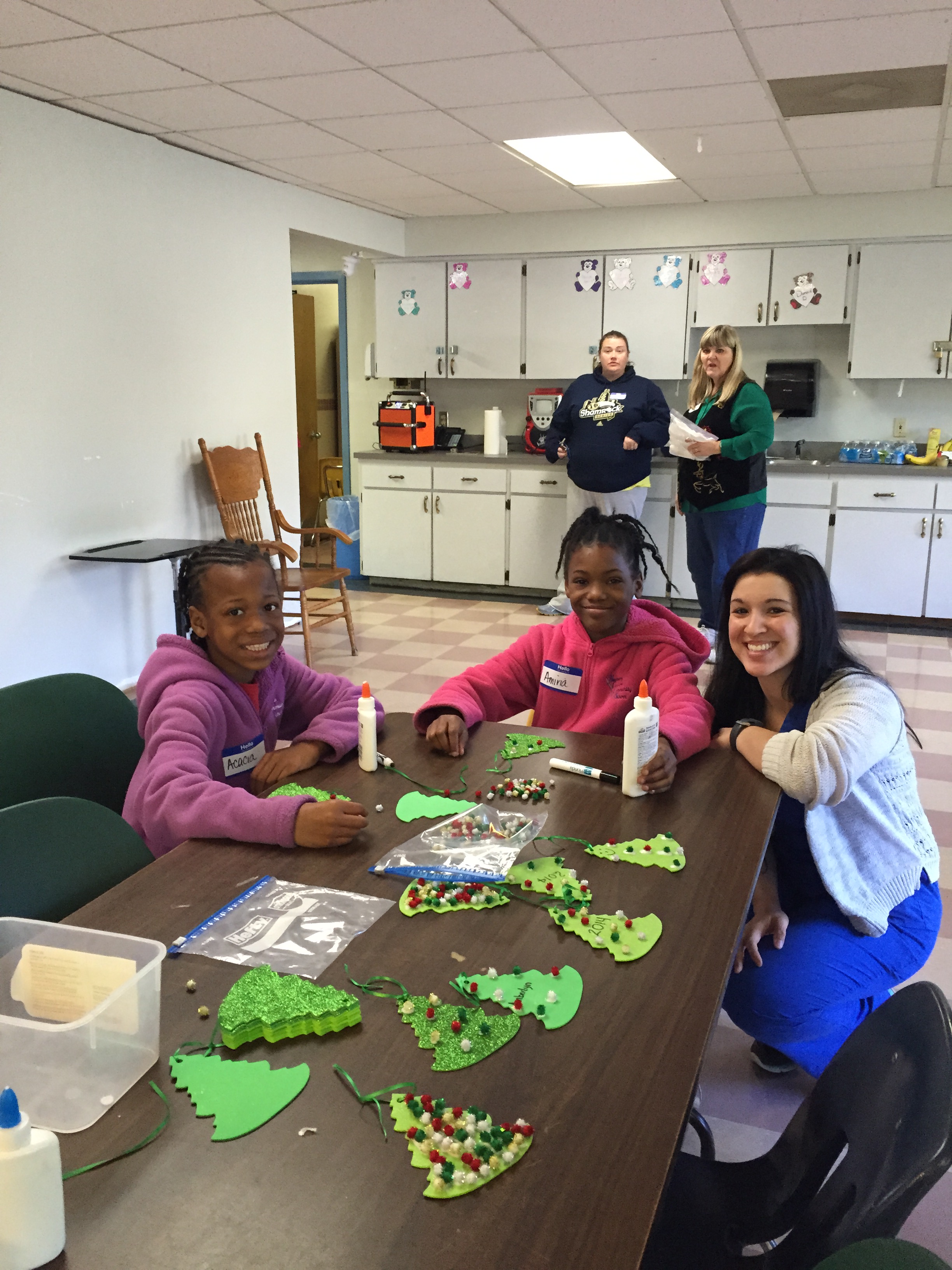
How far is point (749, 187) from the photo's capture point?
5.88 m

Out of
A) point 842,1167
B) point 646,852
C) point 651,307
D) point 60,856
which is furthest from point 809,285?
point 842,1167

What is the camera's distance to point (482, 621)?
255 inches

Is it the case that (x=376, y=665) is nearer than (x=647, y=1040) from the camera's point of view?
No

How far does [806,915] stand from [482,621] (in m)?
4.64

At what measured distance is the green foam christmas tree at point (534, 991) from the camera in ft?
3.72

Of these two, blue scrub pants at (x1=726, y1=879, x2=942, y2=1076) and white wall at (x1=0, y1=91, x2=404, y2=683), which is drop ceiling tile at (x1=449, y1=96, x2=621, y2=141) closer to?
white wall at (x1=0, y1=91, x2=404, y2=683)

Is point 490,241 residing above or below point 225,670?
above

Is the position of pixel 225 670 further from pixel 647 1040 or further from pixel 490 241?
pixel 490 241

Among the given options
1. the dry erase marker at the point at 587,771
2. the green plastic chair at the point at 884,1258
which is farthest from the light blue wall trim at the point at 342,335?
the green plastic chair at the point at 884,1258

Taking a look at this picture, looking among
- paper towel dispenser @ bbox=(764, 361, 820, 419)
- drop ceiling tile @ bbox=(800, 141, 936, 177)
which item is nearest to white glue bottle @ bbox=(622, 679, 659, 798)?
drop ceiling tile @ bbox=(800, 141, 936, 177)

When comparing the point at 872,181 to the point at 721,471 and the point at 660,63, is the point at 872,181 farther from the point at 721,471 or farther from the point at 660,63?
the point at 660,63

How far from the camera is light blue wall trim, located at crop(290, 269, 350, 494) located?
777 centimetres

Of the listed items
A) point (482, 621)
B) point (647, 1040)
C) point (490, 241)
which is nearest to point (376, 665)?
point (482, 621)

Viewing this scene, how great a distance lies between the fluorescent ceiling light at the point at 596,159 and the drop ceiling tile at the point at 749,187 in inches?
11.7
